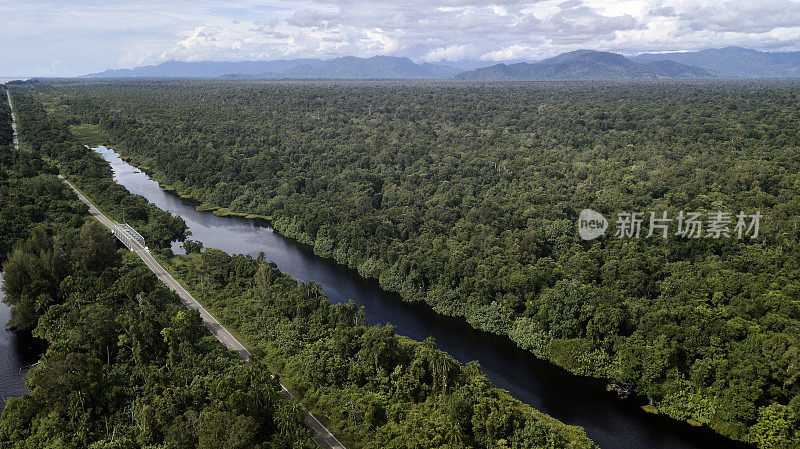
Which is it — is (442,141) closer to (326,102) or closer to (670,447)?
(326,102)

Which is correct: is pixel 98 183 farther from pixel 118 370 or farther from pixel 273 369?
pixel 273 369

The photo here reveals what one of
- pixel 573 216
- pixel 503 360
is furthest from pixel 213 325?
pixel 573 216

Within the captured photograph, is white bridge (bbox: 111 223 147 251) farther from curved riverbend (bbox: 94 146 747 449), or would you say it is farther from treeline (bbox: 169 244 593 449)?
treeline (bbox: 169 244 593 449)

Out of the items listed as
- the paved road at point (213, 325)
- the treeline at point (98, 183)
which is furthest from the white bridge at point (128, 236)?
the treeline at point (98, 183)

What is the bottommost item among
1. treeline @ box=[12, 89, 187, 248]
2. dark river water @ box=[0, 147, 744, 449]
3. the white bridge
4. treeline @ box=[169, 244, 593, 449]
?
dark river water @ box=[0, 147, 744, 449]

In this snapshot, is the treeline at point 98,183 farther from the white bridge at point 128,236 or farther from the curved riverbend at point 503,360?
the curved riverbend at point 503,360

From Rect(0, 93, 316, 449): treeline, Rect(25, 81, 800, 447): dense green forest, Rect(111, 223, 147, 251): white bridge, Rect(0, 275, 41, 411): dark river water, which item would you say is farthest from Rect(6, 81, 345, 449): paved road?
Rect(25, 81, 800, 447): dense green forest

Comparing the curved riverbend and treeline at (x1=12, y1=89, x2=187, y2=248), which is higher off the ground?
treeline at (x1=12, y1=89, x2=187, y2=248)

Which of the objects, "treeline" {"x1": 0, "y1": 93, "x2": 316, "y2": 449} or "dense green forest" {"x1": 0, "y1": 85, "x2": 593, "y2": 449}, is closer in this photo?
"treeline" {"x1": 0, "y1": 93, "x2": 316, "y2": 449}
